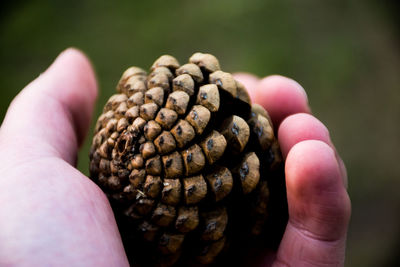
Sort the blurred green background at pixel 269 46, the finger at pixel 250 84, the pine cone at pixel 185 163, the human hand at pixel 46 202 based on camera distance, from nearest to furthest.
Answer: the human hand at pixel 46 202 → the pine cone at pixel 185 163 → the finger at pixel 250 84 → the blurred green background at pixel 269 46

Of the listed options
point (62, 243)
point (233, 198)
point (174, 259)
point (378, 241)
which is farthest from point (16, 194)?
point (378, 241)

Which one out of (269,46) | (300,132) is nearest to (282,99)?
(300,132)

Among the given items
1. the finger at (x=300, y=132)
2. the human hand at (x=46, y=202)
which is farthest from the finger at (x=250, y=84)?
the human hand at (x=46, y=202)

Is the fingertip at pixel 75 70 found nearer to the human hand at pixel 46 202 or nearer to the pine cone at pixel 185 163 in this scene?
the human hand at pixel 46 202

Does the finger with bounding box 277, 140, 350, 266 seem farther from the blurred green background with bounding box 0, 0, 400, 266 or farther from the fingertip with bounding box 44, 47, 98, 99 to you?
the blurred green background with bounding box 0, 0, 400, 266

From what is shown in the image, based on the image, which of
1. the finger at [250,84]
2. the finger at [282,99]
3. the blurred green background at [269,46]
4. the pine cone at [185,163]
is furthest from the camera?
the blurred green background at [269,46]

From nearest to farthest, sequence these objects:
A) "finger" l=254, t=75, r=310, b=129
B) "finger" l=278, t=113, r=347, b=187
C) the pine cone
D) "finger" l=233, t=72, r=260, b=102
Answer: the pine cone < "finger" l=278, t=113, r=347, b=187 < "finger" l=254, t=75, r=310, b=129 < "finger" l=233, t=72, r=260, b=102

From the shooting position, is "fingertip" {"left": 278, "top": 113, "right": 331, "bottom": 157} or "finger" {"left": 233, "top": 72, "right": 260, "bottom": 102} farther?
"finger" {"left": 233, "top": 72, "right": 260, "bottom": 102}

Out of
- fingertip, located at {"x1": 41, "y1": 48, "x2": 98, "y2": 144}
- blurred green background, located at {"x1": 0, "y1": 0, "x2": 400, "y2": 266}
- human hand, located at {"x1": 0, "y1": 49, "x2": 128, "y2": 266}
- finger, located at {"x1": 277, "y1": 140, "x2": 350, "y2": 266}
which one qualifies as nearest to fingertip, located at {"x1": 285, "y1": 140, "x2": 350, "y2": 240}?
finger, located at {"x1": 277, "y1": 140, "x2": 350, "y2": 266}
